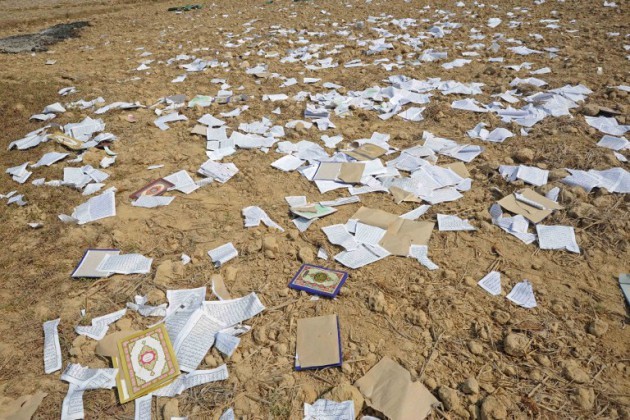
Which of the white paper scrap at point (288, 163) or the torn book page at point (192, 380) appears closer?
the torn book page at point (192, 380)

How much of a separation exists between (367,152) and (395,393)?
1963 mm

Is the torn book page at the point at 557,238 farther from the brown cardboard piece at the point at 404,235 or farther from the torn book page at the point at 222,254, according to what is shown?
the torn book page at the point at 222,254

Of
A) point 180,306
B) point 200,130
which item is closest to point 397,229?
point 180,306

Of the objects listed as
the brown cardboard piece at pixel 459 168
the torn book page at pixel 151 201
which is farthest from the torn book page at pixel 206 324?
the brown cardboard piece at pixel 459 168

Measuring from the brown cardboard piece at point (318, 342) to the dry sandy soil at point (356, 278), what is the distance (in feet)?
0.14

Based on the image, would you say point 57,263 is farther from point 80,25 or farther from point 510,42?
point 80,25

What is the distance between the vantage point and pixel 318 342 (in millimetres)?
1749

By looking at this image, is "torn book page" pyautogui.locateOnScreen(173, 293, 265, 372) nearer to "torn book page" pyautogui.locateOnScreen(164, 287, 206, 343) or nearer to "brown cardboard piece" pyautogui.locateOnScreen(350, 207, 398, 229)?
"torn book page" pyautogui.locateOnScreen(164, 287, 206, 343)

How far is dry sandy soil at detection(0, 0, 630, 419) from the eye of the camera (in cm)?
157

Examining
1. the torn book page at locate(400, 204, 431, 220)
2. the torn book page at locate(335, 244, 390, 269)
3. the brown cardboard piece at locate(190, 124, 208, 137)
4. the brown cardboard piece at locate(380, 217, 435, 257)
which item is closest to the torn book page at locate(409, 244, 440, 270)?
the brown cardboard piece at locate(380, 217, 435, 257)

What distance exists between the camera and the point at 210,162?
10.1ft

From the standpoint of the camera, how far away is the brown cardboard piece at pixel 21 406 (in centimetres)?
154

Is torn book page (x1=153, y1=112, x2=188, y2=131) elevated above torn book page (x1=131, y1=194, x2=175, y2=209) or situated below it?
above

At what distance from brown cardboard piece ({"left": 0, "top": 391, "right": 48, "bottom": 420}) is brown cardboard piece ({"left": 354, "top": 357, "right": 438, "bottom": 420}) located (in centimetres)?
134
